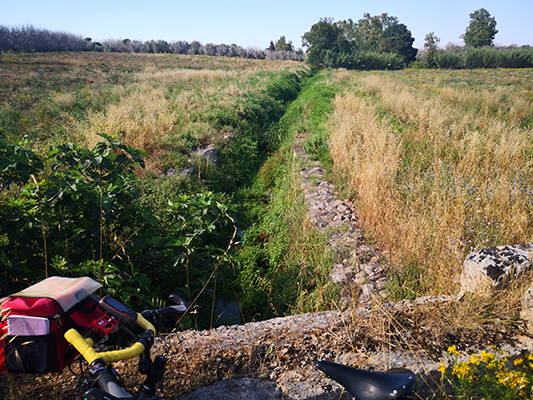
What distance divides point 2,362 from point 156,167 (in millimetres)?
5252

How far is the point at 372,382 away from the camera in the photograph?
146cm

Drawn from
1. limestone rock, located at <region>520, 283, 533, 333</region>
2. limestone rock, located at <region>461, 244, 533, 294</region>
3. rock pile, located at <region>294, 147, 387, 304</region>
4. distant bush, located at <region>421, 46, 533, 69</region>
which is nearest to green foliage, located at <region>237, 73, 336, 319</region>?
rock pile, located at <region>294, 147, 387, 304</region>

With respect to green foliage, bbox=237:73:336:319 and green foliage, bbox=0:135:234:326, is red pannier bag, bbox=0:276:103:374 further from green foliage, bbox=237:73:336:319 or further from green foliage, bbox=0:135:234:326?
green foliage, bbox=237:73:336:319

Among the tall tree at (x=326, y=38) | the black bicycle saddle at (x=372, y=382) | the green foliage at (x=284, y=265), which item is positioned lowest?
the green foliage at (x=284, y=265)

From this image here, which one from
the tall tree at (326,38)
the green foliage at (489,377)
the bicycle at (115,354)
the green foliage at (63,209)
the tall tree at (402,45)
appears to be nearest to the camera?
the bicycle at (115,354)

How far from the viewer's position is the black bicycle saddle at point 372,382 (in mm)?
1420

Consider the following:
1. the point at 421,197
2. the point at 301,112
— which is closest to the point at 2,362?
the point at 421,197

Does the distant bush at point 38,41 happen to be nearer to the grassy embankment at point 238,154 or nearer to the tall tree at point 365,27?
the grassy embankment at point 238,154

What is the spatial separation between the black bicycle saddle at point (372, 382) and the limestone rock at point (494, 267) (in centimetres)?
152

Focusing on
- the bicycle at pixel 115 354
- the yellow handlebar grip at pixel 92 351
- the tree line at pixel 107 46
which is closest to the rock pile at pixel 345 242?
the bicycle at pixel 115 354

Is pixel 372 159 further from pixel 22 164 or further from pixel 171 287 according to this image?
pixel 22 164

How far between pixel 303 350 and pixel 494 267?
180cm

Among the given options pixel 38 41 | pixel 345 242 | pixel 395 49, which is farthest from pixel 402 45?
pixel 345 242

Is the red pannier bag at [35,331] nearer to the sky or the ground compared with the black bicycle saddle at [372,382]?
nearer to the sky
